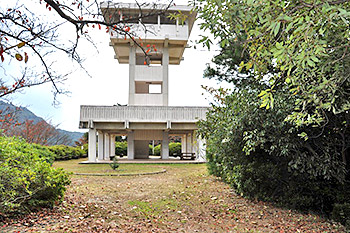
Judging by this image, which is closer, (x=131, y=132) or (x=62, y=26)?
(x=62, y=26)

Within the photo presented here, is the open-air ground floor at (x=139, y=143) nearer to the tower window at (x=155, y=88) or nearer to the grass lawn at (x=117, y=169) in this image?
the grass lawn at (x=117, y=169)

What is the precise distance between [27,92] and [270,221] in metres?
6.25

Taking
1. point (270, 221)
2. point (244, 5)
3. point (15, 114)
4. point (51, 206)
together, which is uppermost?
point (244, 5)

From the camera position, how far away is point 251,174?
7.27m

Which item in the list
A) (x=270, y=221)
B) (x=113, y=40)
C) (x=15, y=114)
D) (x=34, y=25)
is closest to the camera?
(x=34, y=25)

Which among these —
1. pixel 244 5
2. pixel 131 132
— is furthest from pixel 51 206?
pixel 131 132

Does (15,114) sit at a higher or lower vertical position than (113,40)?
lower

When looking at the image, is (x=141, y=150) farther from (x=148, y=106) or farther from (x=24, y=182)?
(x=24, y=182)

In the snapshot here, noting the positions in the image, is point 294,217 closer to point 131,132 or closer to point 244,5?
point 244,5

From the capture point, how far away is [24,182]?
5059 mm

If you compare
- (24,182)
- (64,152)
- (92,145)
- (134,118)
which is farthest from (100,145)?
(24,182)

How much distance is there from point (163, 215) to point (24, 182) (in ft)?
9.14

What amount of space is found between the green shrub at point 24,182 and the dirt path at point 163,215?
23 cm

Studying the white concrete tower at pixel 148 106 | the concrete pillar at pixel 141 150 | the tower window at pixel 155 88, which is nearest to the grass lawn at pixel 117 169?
the white concrete tower at pixel 148 106
